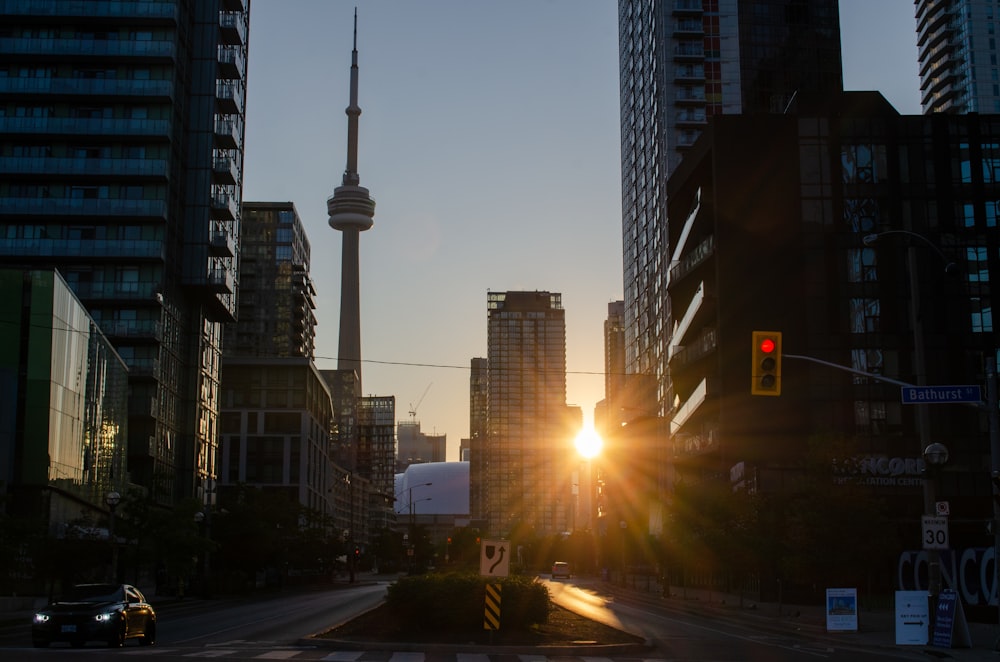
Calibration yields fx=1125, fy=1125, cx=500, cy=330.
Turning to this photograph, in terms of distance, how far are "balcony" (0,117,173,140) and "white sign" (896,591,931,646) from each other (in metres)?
77.0

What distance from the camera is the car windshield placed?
2825 cm

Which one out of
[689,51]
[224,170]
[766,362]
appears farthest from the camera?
[689,51]

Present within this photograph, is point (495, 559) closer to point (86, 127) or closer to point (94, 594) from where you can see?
point (94, 594)

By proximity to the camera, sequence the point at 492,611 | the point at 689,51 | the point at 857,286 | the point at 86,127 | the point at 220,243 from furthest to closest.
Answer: the point at 689,51
the point at 220,243
the point at 86,127
the point at 857,286
the point at 492,611

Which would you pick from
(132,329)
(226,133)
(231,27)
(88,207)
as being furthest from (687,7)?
(132,329)

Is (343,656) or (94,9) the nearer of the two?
(343,656)

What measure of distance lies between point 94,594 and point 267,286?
166 meters

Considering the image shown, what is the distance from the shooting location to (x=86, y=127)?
3666 inches

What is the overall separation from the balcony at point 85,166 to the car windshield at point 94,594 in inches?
2728

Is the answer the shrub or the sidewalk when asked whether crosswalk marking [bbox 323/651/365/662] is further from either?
the sidewalk

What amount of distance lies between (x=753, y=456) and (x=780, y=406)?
381 cm

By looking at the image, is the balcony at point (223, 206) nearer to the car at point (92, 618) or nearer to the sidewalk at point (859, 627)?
the sidewalk at point (859, 627)

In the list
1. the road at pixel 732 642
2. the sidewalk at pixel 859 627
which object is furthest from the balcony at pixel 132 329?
the road at pixel 732 642

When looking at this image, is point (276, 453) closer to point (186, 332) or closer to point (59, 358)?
point (186, 332)
